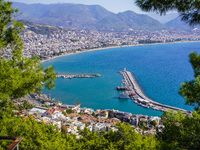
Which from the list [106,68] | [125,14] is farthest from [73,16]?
[106,68]

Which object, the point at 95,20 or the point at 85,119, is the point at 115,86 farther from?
the point at 95,20

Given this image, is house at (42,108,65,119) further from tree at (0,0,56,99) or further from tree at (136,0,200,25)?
tree at (136,0,200,25)

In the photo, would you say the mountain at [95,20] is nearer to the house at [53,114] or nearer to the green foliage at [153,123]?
the house at [53,114]

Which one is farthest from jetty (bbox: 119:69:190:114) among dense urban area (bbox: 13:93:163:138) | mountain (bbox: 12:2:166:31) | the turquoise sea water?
mountain (bbox: 12:2:166:31)

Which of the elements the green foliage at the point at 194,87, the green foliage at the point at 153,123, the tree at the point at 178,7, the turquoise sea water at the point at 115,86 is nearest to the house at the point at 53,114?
the turquoise sea water at the point at 115,86

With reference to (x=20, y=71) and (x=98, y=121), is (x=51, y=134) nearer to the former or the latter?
(x=20, y=71)
